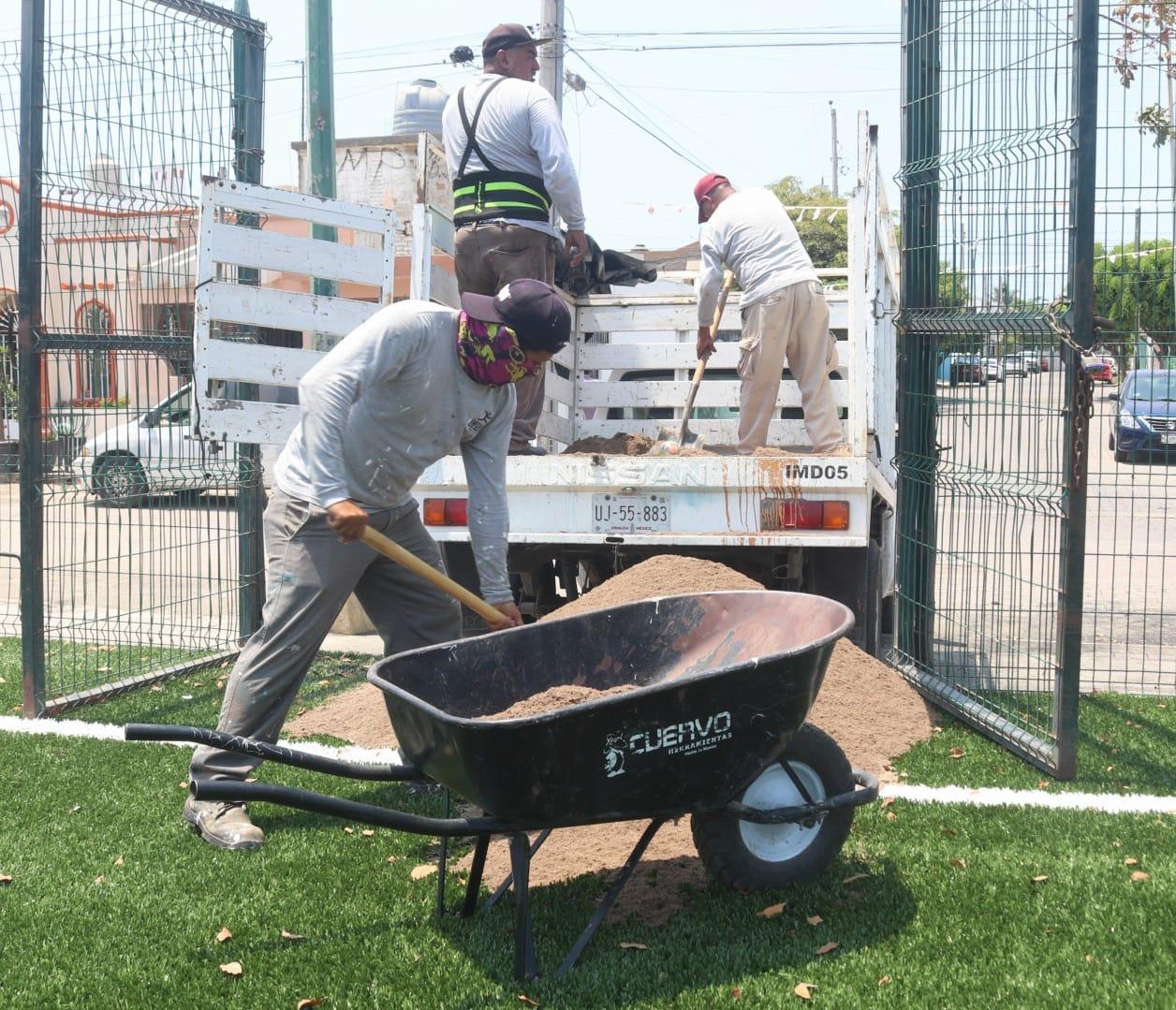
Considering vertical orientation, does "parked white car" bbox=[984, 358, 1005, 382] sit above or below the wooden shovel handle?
above

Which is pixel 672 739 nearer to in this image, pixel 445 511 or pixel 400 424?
pixel 400 424

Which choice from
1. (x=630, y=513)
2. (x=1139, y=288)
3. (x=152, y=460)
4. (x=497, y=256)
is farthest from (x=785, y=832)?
(x=152, y=460)

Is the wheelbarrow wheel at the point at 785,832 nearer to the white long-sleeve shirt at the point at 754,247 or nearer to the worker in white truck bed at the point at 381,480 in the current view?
the worker in white truck bed at the point at 381,480

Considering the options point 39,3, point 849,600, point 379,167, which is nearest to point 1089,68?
point 849,600

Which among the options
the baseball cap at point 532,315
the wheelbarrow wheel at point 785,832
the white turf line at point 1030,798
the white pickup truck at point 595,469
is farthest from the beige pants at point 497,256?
the wheelbarrow wheel at point 785,832

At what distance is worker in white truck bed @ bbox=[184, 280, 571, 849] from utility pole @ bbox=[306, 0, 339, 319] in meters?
5.37

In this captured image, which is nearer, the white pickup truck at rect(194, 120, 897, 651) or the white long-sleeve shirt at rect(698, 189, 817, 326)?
the white pickup truck at rect(194, 120, 897, 651)

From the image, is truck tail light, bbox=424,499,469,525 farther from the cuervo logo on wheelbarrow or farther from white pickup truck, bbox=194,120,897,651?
the cuervo logo on wheelbarrow

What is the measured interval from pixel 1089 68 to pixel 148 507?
511cm

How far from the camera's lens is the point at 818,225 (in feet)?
134

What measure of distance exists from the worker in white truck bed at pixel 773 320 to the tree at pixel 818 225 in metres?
27.6

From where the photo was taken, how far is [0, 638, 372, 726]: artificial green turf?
247 inches

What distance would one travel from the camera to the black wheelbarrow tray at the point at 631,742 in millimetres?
3266

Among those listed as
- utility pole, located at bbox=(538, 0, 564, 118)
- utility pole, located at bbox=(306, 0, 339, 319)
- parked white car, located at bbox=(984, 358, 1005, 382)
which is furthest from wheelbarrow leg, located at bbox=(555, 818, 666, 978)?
utility pole, located at bbox=(538, 0, 564, 118)
